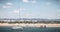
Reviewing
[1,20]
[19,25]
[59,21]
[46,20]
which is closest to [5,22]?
[1,20]

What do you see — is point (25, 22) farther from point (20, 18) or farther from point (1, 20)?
point (1, 20)

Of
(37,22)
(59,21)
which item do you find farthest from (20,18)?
(59,21)

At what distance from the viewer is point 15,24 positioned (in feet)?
21.9

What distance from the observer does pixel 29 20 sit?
634 cm

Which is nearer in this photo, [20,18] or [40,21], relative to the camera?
[20,18]

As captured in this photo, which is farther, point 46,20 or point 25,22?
point 25,22

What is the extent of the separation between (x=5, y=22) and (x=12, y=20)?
35 cm

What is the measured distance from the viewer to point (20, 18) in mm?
6055

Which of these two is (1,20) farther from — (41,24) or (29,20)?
(41,24)

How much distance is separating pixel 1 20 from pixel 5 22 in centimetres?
22

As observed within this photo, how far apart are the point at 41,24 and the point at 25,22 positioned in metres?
0.70

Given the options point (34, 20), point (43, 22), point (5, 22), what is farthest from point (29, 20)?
point (5, 22)

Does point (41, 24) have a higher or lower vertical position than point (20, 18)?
lower

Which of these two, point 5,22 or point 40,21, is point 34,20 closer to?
point 40,21
